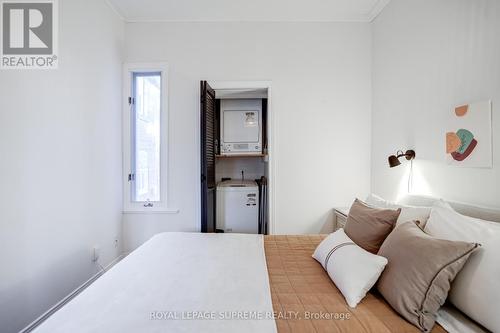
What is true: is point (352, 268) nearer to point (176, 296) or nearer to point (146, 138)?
point (176, 296)

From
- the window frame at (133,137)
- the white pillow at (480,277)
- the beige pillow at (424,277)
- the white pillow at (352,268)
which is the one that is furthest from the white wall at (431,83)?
the window frame at (133,137)

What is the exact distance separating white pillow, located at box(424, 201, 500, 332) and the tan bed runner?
15cm

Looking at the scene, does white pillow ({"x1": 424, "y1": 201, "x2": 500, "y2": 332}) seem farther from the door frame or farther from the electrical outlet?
the electrical outlet

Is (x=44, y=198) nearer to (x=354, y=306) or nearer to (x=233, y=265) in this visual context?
(x=233, y=265)

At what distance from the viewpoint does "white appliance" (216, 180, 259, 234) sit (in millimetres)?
3033

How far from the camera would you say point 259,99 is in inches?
135

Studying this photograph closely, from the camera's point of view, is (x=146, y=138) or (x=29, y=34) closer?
(x=29, y=34)

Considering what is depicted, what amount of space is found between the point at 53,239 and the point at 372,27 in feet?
12.5

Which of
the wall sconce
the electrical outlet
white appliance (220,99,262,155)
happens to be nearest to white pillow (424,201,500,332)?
the wall sconce

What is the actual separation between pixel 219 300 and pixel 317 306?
0.44 metres

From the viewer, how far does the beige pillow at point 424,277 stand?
3.03 ft

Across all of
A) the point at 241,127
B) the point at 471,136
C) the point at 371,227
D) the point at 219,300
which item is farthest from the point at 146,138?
the point at 471,136

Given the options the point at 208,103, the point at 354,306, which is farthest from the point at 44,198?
the point at 354,306

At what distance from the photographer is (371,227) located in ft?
4.66
